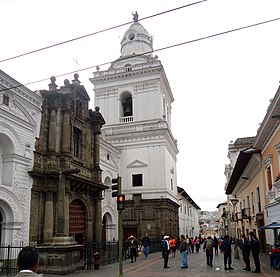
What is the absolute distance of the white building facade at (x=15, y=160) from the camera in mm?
16375

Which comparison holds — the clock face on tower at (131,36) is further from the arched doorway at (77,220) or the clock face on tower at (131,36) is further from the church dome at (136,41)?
the arched doorway at (77,220)

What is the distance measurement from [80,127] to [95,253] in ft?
28.4

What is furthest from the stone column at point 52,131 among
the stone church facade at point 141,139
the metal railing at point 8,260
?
the stone church facade at point 141,139

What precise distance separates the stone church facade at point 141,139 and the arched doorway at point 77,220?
22.1ft

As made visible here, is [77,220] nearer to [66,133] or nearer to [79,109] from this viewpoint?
[66,133]

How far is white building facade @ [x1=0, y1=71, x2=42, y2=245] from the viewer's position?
16.4 m

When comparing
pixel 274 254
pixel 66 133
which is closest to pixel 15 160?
pixel 66 133

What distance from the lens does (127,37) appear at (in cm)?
3931

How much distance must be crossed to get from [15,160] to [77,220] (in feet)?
20.0

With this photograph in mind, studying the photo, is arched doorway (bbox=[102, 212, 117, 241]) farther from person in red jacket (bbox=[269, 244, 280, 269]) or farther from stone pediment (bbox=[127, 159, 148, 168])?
person in red jacket (bbox=[269, 244, 280, 269])

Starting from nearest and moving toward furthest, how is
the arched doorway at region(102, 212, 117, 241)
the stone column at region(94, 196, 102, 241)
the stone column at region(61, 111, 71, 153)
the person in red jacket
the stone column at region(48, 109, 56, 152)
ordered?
1. the person in red jacket
2. the stone column at region(48, 109, 56, 152)
3. the stone column at region(61, 111, 71, 153)
4. the stone column at region(94, 196, 102, 241)
5. the arched doorway at region(102, 212, 117, 241)

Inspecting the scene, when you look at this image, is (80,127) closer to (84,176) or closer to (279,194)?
(84,176)

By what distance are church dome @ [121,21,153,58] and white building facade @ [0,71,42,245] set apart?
72.5ft

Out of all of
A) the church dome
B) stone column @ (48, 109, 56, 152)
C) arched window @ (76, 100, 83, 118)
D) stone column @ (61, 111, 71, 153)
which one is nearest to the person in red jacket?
stone column @ (61, 111, 71, 153)
